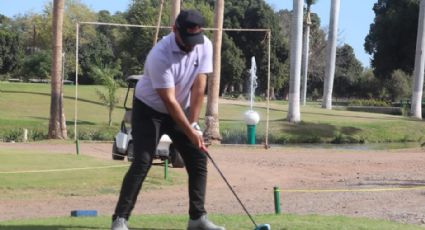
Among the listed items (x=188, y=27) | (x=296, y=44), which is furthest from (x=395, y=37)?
(x=188, y=27)

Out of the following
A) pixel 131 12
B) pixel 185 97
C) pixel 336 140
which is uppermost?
pixel 131 12

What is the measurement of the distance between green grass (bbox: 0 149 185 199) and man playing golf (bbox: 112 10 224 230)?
839 cm

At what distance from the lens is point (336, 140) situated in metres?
A: 37.6

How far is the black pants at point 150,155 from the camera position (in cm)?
622

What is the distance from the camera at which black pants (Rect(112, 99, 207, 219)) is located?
622cm

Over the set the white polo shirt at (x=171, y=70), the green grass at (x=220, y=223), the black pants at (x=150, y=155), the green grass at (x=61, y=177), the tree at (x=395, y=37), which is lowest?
the green grass at (x=61, y=177)

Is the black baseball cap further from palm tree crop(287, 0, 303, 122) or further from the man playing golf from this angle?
palm tree crop(287, 0, 303, 122)

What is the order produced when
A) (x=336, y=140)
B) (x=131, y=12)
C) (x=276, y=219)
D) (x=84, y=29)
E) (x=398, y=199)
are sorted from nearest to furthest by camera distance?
(x=276, y=219) < (x=398, y=199) < (x=336, y=140) < (x=131, y=12) < (x=84, y=29)

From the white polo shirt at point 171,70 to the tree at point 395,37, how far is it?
5658cm

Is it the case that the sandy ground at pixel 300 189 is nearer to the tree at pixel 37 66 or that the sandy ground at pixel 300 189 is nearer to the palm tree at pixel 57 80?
the palm tree at pixel 57 80

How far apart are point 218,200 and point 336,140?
81.3 feet

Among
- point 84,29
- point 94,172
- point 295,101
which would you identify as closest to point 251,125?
point 295,101

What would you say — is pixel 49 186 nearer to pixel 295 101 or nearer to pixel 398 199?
pixel 398 199

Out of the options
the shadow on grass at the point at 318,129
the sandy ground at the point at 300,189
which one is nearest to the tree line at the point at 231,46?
the shadow on grass at the point at 318,129
